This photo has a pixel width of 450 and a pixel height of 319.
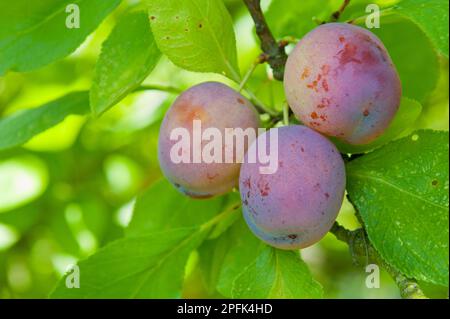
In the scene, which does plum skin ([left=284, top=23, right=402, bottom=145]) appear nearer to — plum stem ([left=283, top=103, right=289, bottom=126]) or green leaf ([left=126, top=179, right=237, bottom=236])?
plum stem ([left=283, top=103, right=289, bottom=126])

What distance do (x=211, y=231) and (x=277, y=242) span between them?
29 cm

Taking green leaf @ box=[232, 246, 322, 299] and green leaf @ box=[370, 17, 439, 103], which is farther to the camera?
green leaf @ box=[370, 17, 439, 103]

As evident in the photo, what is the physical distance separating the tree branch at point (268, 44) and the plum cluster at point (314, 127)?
115mm

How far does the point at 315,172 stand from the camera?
3.02 feet

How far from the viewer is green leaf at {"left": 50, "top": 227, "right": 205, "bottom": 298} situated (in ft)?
3.89

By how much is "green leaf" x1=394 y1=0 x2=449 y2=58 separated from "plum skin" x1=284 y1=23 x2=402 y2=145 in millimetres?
58

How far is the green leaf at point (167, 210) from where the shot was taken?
133 cm

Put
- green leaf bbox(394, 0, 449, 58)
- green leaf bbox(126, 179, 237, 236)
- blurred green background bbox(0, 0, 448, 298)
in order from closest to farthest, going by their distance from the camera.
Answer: green leaf bbox(394, 0, 449, 58) < green leaf bbox(126, 179, 237, 236) < blurred green background bbox(0, 0, 448, 298)

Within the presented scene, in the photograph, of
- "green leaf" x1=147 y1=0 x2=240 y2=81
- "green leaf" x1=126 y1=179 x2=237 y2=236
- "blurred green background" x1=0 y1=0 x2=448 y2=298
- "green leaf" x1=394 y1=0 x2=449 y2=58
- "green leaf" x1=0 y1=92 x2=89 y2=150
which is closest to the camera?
"green leaf" x1=394 y1=0 x2=449 y2=58

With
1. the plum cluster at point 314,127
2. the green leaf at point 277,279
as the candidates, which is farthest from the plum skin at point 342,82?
the green leaf at point 277,279

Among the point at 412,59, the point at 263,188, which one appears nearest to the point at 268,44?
the point at 263,188

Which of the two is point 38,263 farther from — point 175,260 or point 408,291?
point 408,291

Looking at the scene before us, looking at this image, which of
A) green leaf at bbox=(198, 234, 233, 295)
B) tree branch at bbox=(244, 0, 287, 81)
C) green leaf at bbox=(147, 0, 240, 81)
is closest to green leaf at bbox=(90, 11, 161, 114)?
green leaf at bbox=(147, 0, 240, 81)
